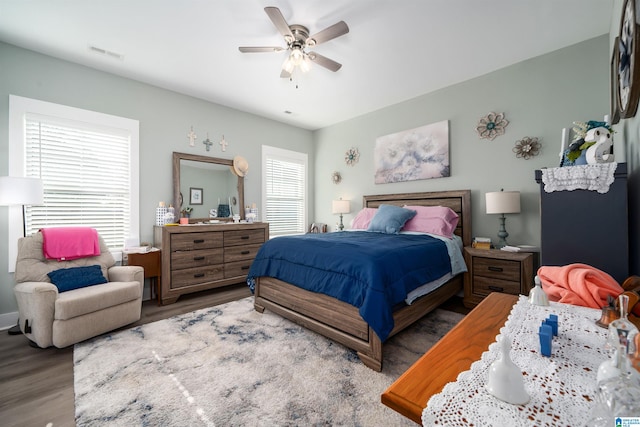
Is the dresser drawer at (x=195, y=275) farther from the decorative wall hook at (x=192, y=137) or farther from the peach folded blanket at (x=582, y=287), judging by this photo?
the peach folded blanket at (x=582, y=287)

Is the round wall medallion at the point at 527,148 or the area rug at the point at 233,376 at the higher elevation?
the round wall medallion at the point at 527,148

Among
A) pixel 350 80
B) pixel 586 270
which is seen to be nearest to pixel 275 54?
pixel 350 80

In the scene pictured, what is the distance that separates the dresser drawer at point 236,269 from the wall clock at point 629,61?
4.09 metres

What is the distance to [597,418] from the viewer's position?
0.53 m

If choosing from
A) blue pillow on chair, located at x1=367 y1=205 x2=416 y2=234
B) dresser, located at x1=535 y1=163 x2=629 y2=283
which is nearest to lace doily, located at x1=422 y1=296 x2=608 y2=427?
dresser, located at x1=535 y1=163 x2=629 y2=283

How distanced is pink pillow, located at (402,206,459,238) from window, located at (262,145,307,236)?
254 cm

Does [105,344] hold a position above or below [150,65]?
below

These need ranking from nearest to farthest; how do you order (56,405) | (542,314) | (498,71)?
1. (542,314)
2. (56,405)
3. (498,71)

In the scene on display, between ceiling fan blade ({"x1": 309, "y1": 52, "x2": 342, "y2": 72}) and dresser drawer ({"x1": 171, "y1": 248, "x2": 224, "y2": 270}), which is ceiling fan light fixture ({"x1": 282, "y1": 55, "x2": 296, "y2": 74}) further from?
dresser drawer ({"x1": 171, "y1": 248, "x2": 224, "y2": 270})

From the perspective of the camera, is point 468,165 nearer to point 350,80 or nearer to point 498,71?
point 498,71

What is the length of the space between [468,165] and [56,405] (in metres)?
4.51

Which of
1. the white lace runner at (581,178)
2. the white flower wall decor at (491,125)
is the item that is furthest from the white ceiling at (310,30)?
the white lace runner at (581,178)

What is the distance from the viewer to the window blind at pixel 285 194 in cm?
508

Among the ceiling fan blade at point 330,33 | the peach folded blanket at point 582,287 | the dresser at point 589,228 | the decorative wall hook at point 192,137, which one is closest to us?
the peach folded blanket at point 582,287
